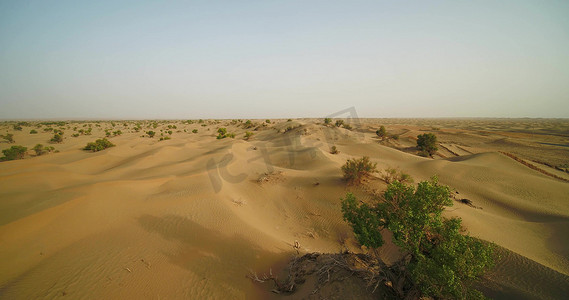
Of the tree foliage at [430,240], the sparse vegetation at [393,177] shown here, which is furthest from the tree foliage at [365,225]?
the sparse vegetation at [393,177]

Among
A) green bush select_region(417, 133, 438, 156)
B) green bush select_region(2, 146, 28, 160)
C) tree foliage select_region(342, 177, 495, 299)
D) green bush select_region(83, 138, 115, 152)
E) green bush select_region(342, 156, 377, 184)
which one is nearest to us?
tree foliage select_region(342, 177, 495, 299)

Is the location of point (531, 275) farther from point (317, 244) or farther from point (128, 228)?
point (128, 228)

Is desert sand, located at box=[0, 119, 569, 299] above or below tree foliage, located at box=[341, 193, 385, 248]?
below

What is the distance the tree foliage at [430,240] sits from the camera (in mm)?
2510

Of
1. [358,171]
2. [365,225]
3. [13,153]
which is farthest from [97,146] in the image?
[365,225]

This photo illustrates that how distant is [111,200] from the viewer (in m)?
6.35

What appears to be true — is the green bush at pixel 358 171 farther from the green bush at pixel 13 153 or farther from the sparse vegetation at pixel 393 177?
the green bush at pixel 13 153

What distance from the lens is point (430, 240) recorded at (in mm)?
3109

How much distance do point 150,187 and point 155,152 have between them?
786 centimetres

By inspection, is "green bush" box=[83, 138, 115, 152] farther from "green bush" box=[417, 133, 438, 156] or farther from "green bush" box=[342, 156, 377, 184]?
"green bush" box=[417, 133, 438, 156]

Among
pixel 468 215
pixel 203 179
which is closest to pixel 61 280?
pixel 203 179

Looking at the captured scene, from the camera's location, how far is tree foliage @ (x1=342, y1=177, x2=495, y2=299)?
2510 millimetres

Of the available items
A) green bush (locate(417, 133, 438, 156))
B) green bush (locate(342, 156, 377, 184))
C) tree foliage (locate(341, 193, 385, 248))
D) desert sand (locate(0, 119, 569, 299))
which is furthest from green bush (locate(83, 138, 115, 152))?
green bush (locate(417, 133, 438, 156))

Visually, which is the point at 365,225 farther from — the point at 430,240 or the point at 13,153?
the point at 13,153
